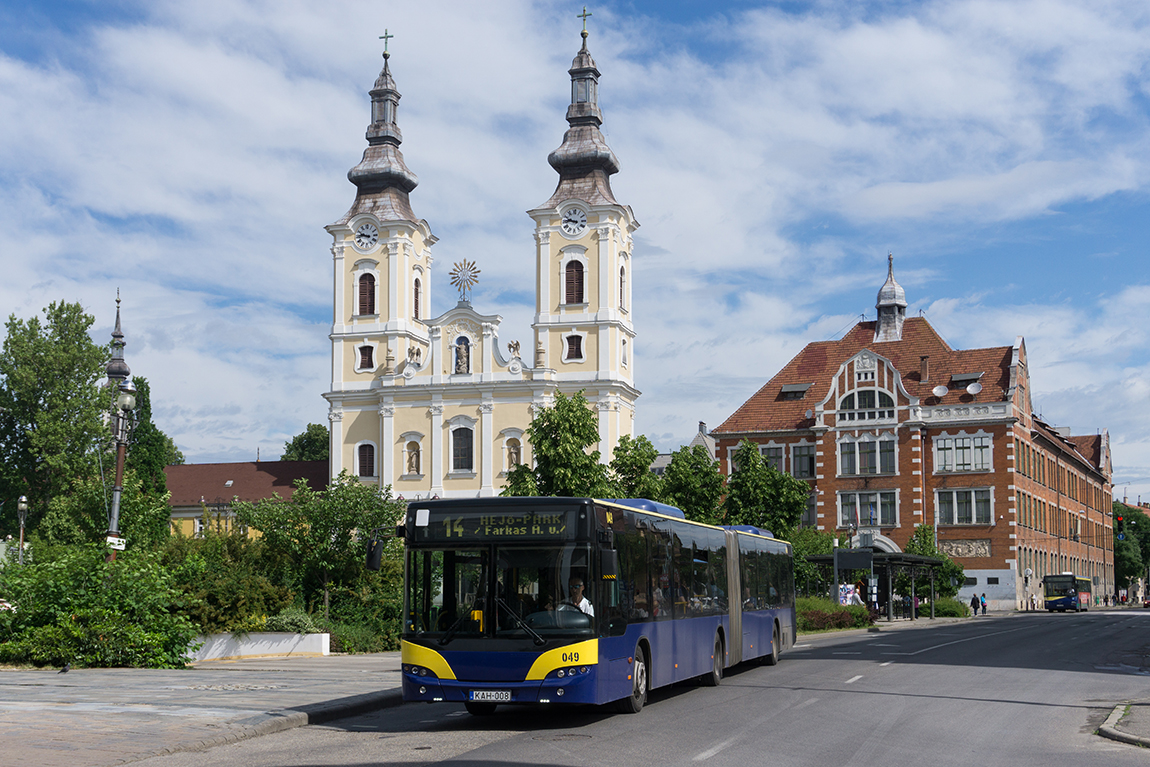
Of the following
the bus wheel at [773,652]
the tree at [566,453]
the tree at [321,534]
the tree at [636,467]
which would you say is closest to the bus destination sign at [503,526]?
the bus wheel at [773,652]

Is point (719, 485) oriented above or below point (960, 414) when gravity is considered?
below

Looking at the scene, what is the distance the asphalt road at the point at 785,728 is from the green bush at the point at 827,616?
18.4 m

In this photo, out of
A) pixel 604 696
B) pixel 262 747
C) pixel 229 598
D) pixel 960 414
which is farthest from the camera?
pixel 960 414

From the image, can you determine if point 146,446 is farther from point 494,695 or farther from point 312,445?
point 494,695

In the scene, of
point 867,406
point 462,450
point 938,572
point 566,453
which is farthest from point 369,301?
point 938,572

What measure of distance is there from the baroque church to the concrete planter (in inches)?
1744

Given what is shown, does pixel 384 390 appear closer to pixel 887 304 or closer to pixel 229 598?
pixel 887 304

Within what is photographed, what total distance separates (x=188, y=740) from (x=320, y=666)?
11534 mm

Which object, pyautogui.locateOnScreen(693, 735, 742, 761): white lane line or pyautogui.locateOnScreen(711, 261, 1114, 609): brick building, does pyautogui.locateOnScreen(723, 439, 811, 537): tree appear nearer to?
pyautogui.locateOnScreen(711, 261, 1114, 609): brick building

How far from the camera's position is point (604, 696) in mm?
14344

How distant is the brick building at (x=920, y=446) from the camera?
72562 mm

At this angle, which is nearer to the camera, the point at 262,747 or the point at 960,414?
the point at 262,747

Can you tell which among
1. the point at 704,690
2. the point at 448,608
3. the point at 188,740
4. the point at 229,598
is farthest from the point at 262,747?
the point at 229,598

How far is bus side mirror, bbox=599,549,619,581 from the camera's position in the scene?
47.0ft
